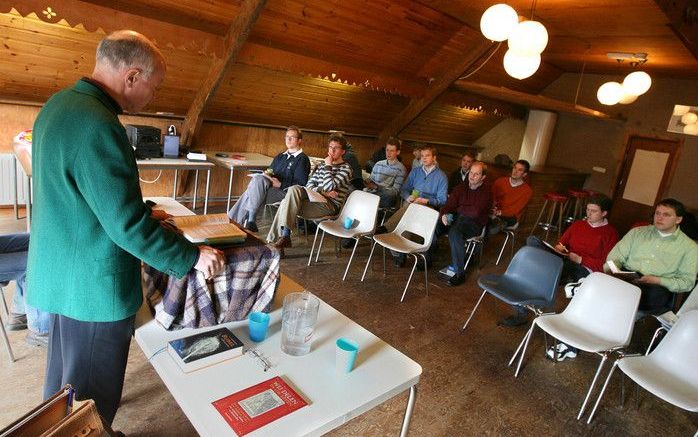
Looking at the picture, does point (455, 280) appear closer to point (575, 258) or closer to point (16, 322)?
point (575, 258)

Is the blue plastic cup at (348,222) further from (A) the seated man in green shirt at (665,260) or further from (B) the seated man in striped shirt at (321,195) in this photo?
(A) the seated man in green shirt at (665,260)

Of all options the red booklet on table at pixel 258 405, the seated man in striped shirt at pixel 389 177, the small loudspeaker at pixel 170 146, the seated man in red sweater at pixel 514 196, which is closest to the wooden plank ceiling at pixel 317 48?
the small loudspeaker at pixel 170 146

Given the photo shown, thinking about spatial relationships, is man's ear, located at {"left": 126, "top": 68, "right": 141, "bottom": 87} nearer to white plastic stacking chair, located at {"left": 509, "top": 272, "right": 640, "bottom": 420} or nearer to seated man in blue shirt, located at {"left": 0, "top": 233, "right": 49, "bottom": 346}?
seated man in blue shirt, located at {"left": 0, "top": 233, "right": 49, "bottom": 346}

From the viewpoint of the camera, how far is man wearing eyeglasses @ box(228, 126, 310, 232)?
4.19 metres

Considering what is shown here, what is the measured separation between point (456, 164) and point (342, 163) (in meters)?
4.31

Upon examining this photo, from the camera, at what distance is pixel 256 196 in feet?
13.7

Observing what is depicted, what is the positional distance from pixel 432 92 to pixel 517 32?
12.3 feet

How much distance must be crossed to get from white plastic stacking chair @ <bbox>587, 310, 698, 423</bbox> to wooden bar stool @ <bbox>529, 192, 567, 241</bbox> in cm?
440

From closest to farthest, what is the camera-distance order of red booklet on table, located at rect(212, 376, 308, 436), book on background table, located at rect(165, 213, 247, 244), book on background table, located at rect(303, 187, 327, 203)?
red booklet on table, located at rect(212, 376, 308, 436)
book on background table, located at rect(165, 213, 247, 244)
book on background table, located at rect(303, 187, 327, 203)

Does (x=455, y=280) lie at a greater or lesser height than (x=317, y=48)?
lesser

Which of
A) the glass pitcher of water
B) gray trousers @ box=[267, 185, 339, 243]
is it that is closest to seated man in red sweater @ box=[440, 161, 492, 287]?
gray trousers @ box=[267, 185, 339, 243]

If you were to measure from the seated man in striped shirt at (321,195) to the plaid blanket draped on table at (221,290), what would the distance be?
2.37m

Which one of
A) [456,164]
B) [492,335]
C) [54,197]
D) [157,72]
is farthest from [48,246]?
[456,164]

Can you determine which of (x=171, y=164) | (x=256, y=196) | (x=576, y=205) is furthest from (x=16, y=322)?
(x=576, y=205)
